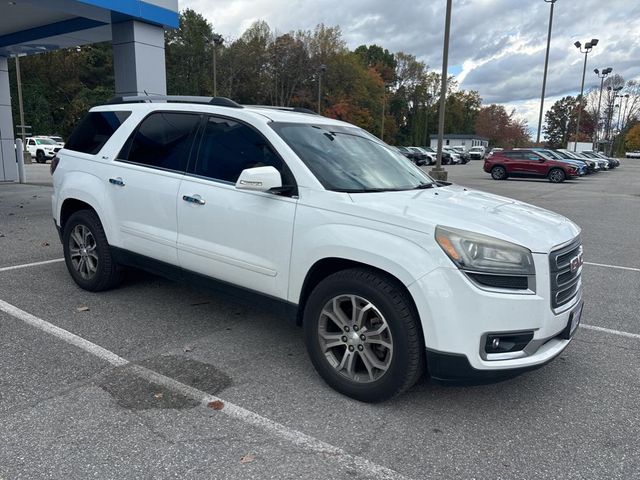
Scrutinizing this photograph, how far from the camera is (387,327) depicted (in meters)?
3.05

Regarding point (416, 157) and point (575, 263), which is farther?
point (416, 157)

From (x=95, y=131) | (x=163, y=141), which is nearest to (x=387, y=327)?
(x=163, y=141)

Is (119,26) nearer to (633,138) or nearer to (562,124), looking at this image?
(633,138)

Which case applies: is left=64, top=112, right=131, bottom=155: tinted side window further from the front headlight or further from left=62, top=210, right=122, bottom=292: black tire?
the front headlight

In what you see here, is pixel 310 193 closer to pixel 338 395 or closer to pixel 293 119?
pixel 293 119

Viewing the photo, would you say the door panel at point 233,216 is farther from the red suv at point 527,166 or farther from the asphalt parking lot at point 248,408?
the red suv at point 527,166

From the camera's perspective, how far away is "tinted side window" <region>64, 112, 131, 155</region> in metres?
4.99

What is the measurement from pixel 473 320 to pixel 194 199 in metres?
2.31

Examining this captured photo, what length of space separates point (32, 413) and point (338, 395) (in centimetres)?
185

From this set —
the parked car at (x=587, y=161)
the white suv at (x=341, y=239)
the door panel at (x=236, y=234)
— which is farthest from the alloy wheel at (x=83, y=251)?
the parked car at (x=587, y=161)

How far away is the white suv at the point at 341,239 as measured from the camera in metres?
2.88

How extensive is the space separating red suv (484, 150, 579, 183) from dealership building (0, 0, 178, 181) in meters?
20.8

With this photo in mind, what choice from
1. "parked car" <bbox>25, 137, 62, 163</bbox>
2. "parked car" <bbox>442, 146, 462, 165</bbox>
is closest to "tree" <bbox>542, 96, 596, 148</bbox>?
"parked car" <bbox>442, 146, 462, 165</bbox>

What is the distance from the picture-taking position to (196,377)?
353 centimetres
